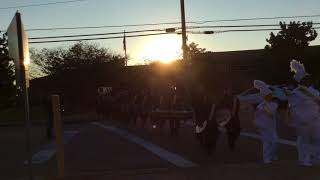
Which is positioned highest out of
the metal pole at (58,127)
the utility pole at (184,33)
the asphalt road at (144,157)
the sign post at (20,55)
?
the utility pole at (184,33)

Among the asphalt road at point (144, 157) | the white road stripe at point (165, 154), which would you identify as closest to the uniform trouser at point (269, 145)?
the asphalt road at point (144, 157)

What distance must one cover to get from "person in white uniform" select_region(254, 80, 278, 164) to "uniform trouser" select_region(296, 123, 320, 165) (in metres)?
1.18

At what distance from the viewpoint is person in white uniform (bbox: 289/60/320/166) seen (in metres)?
11.0

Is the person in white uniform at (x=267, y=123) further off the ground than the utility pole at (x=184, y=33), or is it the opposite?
the utility pole at (x=184, y=33)

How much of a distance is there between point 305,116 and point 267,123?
64.5 inches

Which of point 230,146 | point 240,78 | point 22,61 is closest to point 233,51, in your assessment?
point 240,78

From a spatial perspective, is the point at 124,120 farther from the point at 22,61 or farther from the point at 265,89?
the point at 22,61

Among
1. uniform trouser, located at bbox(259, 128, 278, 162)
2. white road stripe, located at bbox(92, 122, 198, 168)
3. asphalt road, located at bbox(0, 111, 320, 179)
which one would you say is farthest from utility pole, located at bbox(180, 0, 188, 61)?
uniform trouser, located at bbox(259, 128, 278, 162)

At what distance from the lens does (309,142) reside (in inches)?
440

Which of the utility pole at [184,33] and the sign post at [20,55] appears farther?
the utility pole at [184,33]

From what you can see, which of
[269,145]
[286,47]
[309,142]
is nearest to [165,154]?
[269,145]

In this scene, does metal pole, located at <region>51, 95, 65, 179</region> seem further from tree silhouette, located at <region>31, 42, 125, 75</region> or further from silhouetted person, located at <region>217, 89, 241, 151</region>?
tree silhouette, located at <region>31, 42, 125, 75</region>

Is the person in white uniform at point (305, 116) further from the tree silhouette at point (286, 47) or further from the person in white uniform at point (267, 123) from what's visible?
the tree silhouette at point (286, 47)

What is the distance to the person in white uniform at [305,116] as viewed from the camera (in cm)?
1104
